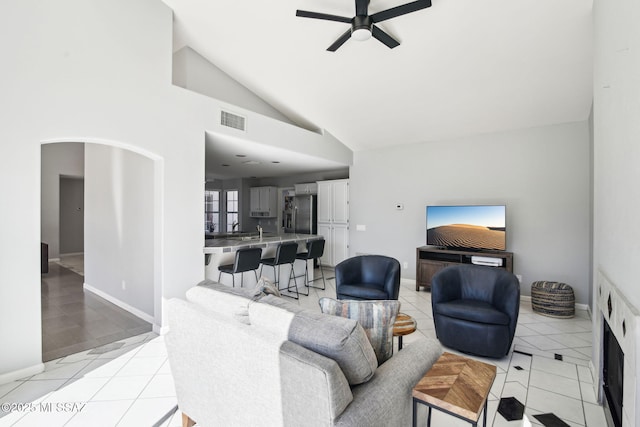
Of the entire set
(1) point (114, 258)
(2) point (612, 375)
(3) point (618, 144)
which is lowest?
(2) point (612, 375)

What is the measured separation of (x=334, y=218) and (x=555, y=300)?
425cm

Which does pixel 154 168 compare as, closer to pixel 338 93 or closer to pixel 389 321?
pixel 338 93

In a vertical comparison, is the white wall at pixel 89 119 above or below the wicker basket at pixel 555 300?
above

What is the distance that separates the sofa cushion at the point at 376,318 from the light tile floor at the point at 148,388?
39 cm

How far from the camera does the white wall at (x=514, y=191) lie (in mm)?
4441

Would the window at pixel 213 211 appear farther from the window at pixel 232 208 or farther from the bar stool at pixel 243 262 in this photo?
the bar stool at pixel 243 262

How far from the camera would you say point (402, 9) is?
104 inches

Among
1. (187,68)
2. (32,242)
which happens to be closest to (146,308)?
(32,242)

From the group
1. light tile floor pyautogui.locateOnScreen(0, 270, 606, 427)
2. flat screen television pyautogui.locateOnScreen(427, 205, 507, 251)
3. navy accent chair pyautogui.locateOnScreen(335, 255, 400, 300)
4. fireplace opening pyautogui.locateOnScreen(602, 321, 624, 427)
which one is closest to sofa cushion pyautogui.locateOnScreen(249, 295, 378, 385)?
light tile floor pyautogui.locateOnScreen(0, 270, 606, 427)

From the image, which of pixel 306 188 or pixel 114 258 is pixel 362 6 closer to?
pixel 114 258

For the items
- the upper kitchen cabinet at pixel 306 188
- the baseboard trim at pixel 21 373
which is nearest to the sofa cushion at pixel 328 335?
the baseboard trim at pixel 21 373

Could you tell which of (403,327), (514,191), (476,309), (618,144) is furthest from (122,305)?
(514,191)

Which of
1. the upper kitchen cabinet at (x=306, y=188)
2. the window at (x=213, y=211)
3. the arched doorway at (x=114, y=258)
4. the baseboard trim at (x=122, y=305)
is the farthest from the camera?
the window at (x=213, y=211)

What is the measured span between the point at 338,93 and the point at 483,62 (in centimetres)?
196
